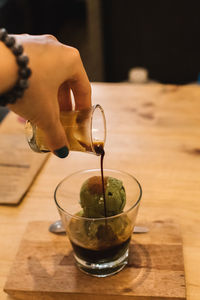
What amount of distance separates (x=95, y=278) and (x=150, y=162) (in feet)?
1.55

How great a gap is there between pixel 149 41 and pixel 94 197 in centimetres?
240

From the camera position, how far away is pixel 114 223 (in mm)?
761

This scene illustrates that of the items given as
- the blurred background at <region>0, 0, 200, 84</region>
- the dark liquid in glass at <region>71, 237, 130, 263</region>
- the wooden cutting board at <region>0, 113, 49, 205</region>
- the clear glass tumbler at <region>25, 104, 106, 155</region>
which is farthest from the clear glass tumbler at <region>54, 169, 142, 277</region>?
the blurred background at <region>0, 0, 200, 84</region>

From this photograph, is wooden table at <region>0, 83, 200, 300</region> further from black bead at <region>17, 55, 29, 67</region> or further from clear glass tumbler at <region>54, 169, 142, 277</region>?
black bead at <region>17, 55, 29, 67</region>

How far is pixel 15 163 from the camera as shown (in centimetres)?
121

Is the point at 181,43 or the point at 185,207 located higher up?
the point at 185,207

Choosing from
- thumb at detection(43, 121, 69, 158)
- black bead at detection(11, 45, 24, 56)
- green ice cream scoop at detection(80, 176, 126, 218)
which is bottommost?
green ice cream scoop at detection(80, 176, 126, 218)

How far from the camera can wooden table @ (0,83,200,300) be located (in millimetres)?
929

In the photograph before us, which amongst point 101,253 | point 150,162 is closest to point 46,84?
point 101,253

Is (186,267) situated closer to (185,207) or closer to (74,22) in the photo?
(185,207)

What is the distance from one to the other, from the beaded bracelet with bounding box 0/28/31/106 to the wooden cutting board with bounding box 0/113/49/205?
19.4 inches

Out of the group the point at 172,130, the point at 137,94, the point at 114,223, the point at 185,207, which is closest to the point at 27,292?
the point at 114,223

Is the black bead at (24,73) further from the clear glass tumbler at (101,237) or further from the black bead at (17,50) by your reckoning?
the clear glass tumbler at (101,237)

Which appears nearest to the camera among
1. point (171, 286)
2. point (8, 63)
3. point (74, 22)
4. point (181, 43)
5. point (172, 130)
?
point (8, 63)
